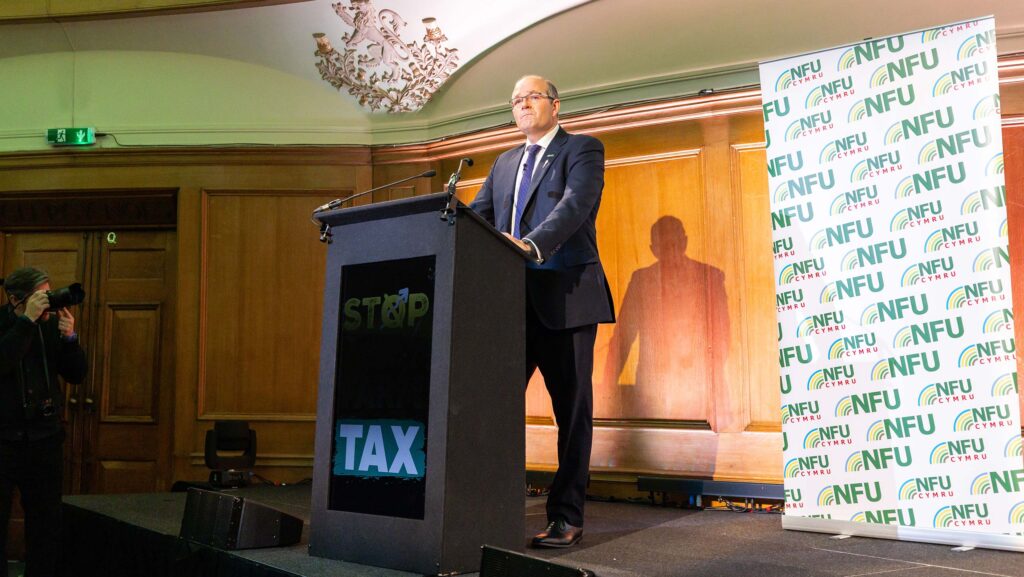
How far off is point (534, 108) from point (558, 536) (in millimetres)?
1314

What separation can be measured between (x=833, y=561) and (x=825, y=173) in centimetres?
134

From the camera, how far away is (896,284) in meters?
2.97

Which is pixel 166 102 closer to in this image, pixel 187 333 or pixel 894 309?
pixel 187 333

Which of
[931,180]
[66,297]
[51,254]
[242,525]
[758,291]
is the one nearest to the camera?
[242,525]

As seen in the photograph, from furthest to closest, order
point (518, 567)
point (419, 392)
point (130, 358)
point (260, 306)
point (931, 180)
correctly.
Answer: point (130, 358)
point (260, 306)
point (931, 180)
point (419, 392)
point (518, 567)

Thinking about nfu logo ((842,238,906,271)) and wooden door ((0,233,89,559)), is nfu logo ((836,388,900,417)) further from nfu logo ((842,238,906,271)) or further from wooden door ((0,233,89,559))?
wooden door ((0,233,89,559))

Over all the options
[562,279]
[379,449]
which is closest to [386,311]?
[379,449]

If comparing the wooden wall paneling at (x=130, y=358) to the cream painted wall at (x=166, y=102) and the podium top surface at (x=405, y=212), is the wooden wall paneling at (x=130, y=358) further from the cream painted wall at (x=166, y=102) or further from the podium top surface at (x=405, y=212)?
the podium top surface at (x=405, y=212)

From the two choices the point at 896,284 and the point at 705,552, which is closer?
the point at 705,552

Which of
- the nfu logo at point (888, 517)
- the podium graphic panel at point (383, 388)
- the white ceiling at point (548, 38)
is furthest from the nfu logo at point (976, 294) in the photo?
the podium graphic panel at point (383, 388)

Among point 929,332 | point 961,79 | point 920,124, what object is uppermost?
point 961,79

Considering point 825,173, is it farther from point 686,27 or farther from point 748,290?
point 686,27

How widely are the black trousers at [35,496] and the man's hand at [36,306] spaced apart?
1.60 feet

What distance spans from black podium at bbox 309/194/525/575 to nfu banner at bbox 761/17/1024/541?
1253mm
